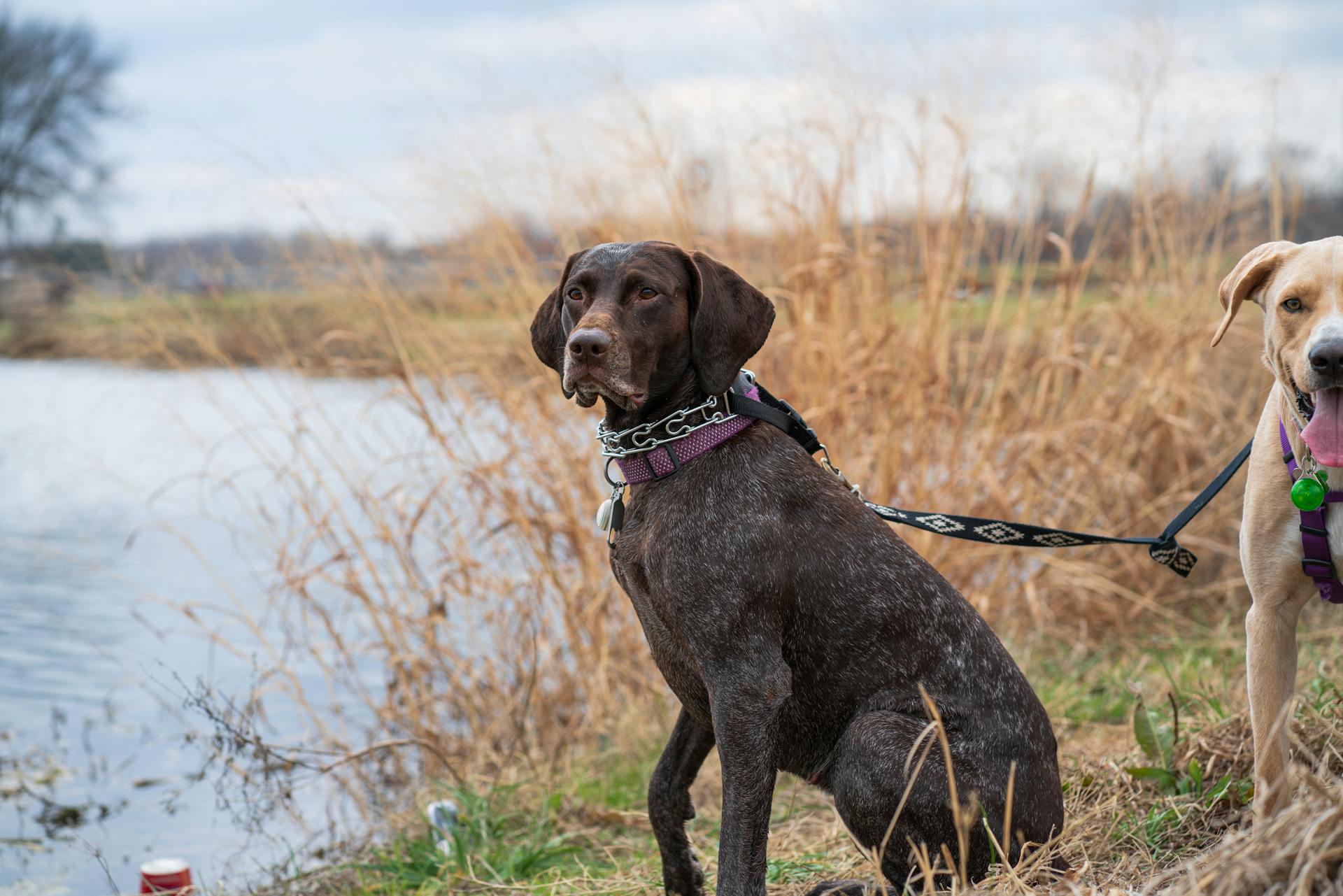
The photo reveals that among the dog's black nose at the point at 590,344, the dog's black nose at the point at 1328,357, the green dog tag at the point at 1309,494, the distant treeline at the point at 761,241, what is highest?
the distant treeline at the point at 761,241

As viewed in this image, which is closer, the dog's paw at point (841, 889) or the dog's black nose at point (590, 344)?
the dog's black nose at point (590, 344)

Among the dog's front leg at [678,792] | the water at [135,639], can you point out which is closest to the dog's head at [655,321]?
the dog's front leg at [678,792]

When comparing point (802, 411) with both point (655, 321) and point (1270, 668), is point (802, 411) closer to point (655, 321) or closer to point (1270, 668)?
point (655, 321)

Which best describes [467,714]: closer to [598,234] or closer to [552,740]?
[552,740]

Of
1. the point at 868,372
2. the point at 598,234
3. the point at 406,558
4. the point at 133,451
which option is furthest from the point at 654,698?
the point at 133,451

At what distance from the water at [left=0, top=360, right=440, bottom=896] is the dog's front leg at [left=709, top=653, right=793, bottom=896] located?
185cm

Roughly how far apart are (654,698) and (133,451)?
14.4ft

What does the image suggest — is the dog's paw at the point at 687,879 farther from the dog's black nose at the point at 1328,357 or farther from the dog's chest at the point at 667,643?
the dog's black nose at the point at 1328,357

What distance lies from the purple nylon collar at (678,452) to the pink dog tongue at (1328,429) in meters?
1.17

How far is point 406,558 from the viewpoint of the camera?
4.66 meters

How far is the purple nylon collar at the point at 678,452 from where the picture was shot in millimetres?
2475

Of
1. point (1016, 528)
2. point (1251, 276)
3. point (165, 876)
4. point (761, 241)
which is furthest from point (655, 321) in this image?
point (761, 241)

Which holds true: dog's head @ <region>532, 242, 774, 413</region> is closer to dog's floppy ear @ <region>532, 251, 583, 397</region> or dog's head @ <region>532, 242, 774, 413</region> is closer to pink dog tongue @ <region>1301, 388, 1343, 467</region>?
dog's floppy ear @ <region>532, 251, 583, 397</region>

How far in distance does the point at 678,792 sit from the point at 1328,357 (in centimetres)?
169
